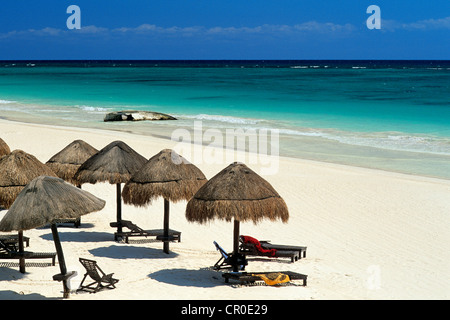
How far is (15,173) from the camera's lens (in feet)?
33.4

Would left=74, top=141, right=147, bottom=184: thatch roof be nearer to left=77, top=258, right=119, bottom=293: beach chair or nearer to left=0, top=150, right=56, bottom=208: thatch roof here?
left=0, top=150, right=56, bottom=208: thatch roof

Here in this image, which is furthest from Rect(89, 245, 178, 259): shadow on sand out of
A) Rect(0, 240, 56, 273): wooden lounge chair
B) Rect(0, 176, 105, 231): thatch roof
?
Rect(0, 176, 105, 231): thatch roof

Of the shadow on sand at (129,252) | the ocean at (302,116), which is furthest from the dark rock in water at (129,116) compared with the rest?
the shadow on sand at (129,252)

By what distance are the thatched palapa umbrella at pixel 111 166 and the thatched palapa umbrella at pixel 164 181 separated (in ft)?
2.67

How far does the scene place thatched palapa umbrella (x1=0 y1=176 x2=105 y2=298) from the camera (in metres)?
8.05

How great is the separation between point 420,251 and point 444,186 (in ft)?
20.0

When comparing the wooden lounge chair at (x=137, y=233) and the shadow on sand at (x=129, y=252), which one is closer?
the shadow on sand at (x=129, y=252)

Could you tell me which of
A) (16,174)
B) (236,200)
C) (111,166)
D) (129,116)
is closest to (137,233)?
(111,166)

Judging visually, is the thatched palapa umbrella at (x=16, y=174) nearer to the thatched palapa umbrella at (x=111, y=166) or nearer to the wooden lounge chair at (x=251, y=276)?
the thatched palapa umbrella at (x=111, y=166)

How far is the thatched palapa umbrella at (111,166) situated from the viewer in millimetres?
11594

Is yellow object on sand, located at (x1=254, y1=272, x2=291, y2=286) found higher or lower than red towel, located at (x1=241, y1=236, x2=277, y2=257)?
lower

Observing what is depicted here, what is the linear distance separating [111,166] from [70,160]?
5.42ft

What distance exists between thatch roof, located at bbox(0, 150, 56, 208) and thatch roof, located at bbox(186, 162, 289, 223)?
9.69 feet
